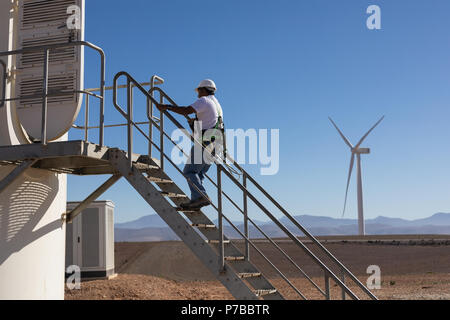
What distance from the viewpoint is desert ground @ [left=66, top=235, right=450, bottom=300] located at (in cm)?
1678

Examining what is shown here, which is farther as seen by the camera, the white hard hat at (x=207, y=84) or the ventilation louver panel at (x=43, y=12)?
the ventilation louver panel at (x=43, y=12)

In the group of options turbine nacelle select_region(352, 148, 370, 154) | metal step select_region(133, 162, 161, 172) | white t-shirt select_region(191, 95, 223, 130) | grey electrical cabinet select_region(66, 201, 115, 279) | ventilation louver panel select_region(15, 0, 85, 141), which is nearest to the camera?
white t-shirt select_region(191, 95, 223, 130)

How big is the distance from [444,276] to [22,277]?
18709 mm

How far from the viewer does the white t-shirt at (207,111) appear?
7992mm

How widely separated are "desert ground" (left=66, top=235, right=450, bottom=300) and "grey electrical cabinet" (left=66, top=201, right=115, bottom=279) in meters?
0.83

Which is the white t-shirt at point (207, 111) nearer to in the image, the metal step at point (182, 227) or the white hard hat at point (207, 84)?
the white hard hat at point (207, 84)

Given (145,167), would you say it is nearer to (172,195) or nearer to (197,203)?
(172,195)

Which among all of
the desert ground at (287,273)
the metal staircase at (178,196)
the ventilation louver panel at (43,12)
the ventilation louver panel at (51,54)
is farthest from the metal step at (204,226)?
the desert ground at (287,273)

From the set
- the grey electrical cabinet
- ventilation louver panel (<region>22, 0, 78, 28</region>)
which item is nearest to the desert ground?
the grey electrical cabinet

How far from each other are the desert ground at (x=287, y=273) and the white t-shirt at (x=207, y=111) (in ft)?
31.3

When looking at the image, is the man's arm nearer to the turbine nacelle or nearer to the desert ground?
the desert ground

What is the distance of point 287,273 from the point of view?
2508cm

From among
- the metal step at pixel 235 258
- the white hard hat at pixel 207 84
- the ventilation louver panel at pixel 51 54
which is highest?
the ventilation louver panel at pixel 51 54
